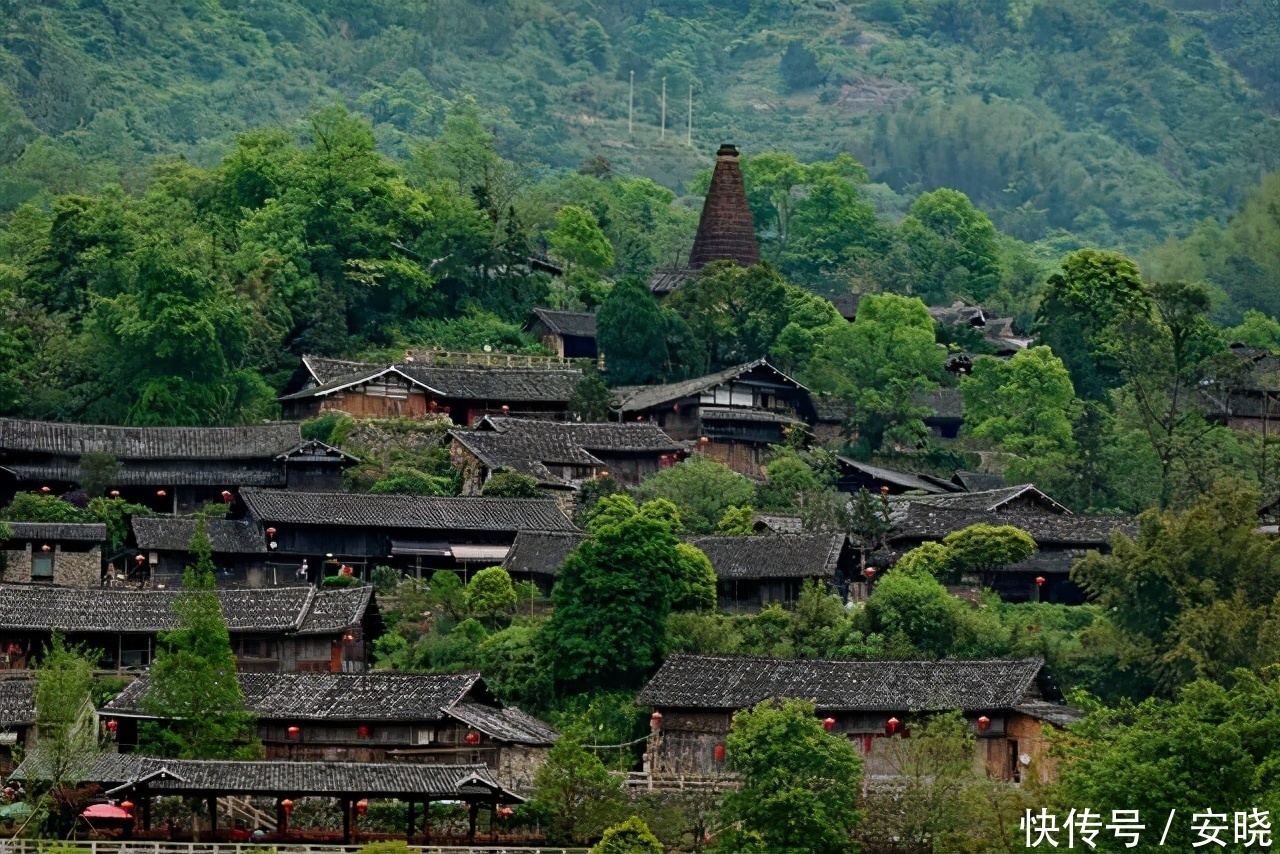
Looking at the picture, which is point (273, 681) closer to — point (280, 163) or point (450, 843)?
point (450, 843)

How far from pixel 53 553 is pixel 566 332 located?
25.2 m

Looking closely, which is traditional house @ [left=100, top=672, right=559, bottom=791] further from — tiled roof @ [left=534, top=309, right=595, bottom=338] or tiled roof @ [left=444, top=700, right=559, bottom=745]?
tiled roof @ [left=534, top=309, right=595, bottom=338]

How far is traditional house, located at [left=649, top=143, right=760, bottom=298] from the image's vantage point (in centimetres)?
10575

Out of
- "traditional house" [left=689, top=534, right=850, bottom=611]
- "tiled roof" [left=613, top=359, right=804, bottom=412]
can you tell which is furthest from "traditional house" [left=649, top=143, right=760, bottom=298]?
"traditional house" [left=689, top=534, right=850, bottom=611]

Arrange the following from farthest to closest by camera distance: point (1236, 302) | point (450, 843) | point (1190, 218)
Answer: point (1190, 218) → point (1236, 302) → point (450, 843)

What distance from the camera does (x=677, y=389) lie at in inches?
3460

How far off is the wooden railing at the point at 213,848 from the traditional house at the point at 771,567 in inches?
659

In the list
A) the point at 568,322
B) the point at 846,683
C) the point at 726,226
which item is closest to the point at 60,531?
the point at 846,683

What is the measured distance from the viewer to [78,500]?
78.8m

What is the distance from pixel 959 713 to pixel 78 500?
2712cm

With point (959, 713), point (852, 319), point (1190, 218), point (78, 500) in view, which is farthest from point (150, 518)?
point (1190, 218)

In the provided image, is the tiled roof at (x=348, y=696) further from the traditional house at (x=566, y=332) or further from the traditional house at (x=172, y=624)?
the traditional house at (x=566, y=332)

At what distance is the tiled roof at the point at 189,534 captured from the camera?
7456 cm

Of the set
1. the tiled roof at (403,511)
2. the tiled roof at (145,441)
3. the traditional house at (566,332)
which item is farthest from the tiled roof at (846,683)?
the traditional house at (566,332)
